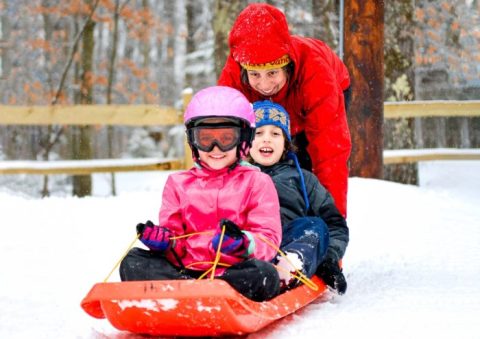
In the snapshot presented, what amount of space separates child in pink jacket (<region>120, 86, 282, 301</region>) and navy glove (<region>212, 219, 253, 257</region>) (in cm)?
4

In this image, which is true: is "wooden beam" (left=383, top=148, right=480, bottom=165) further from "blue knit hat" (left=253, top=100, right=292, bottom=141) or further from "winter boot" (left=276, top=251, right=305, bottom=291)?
"winter boot" (left=276, top=251, right=305, bottom=291)

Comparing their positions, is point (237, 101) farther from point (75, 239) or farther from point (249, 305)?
point (75, 239)

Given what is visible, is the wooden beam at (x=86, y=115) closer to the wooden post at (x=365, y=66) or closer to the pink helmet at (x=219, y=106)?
the wooden post at (x=365, y=66)

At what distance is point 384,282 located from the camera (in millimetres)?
3852

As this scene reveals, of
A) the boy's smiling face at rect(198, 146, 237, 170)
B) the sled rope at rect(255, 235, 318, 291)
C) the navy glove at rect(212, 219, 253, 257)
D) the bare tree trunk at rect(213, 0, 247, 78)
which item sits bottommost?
the sled rope at rect(255, 235, 318, 291)

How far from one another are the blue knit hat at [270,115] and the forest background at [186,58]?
5.34 m

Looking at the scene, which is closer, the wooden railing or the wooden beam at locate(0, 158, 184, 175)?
the wooden beam at locate(0, 158, 184, 175)

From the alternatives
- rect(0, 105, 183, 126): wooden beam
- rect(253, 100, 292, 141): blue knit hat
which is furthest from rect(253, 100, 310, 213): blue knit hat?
rect(0, 105, 183, 126): wooden beam

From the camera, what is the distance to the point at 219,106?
9.81 feet

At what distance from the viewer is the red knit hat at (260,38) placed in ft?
11.8

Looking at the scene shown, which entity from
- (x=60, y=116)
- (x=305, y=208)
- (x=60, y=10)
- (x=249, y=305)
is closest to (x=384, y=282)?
(x=305, y=208)

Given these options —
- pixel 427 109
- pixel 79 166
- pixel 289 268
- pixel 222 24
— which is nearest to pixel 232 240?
pixel 289 268

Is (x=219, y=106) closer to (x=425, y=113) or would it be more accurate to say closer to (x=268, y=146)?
(x=268, y=146)

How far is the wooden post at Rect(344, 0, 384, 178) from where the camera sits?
256 inches
